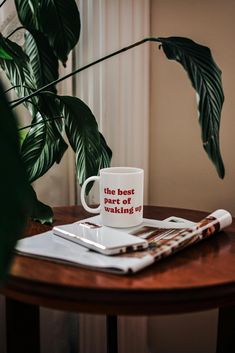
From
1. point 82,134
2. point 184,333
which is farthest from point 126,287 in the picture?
point 184,333

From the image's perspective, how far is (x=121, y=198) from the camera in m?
0.77

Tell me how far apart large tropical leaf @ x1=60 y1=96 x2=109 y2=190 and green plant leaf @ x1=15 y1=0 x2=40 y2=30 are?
8.5 inches

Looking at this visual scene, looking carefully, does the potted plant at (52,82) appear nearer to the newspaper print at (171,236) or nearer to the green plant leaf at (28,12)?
the green plant leaf at (28,12)

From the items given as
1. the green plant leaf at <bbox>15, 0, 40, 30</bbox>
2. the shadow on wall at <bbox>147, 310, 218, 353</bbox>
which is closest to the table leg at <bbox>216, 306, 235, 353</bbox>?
the shadow on wall at <bbox>147, 310, 218, 353</bbox>

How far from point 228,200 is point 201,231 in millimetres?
504

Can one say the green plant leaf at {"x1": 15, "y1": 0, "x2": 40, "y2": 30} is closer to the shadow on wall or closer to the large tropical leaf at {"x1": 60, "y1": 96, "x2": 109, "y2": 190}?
the large tropical leaf at {"x1": 60, "y1": 96, "x2": 109, "y2": 190}

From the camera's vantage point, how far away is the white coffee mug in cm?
77

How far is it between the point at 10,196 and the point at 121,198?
20.8 inches

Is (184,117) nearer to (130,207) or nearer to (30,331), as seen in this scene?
(130,207)

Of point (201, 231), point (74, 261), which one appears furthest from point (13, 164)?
point (201, 231)

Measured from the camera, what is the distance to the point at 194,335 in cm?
130

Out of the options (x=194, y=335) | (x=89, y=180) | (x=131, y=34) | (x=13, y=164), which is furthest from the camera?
(x=194, y=335)

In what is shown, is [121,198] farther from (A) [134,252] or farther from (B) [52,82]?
(B) [52,82]

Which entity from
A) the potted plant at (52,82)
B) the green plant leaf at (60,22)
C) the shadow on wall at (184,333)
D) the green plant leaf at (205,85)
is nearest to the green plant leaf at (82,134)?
the potted plant at (52,82)
